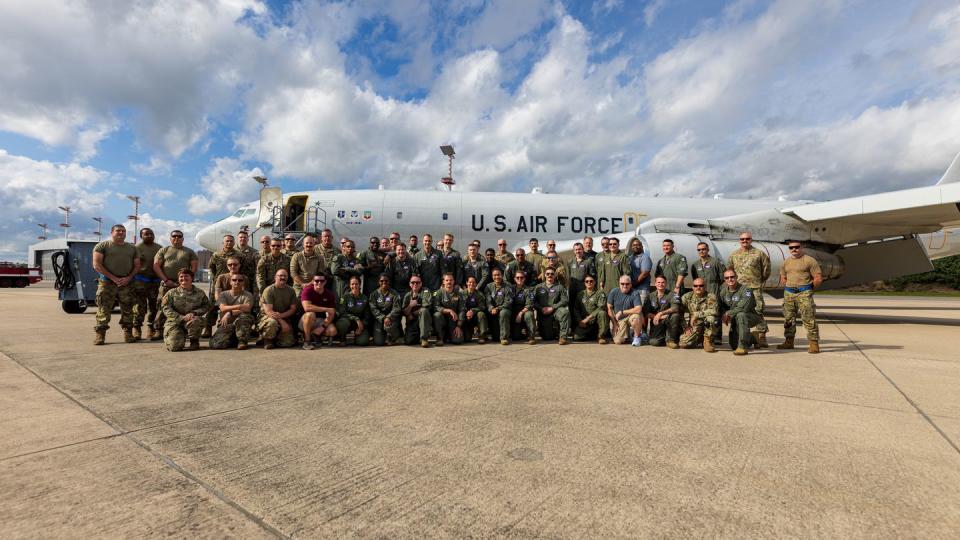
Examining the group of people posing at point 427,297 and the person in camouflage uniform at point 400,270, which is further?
the person in camouflage uniform at point 400,270

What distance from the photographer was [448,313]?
6.54m

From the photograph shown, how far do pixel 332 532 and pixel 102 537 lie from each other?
799 millimetres

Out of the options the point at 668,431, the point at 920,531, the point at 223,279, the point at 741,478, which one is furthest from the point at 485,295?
the point at 920,531

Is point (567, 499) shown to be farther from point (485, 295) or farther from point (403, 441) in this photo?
point (485, 295)

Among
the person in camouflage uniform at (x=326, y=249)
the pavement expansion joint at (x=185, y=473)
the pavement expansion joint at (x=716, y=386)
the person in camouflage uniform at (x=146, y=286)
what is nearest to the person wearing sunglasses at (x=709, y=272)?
the pavement expansion joint at (x=716, y=386)

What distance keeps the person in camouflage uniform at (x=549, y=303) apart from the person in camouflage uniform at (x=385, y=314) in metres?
2.24

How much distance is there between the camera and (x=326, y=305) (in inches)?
252

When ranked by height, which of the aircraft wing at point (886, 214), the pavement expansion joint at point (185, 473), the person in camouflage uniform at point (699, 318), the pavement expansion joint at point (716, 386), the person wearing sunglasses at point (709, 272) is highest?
the aircraft wing at point (886, 214)

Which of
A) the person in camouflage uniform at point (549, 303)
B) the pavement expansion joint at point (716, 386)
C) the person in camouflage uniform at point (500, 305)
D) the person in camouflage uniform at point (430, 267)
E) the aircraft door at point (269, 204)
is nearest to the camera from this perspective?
the pavement expansion joint at point (716, 386)

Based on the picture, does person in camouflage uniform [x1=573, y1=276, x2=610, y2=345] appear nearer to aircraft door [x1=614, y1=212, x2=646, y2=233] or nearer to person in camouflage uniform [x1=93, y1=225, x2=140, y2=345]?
aircraft door [x1=614, y1=212, x2=646, y2=233]

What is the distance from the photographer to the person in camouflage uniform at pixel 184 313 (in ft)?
18.4

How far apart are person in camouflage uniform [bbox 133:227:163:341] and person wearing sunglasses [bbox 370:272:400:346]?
3331mm

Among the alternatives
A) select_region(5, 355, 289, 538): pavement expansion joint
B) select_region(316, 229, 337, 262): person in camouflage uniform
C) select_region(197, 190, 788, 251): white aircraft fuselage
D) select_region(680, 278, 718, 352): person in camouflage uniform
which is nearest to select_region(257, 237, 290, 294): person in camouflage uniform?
select_region(316, 229, 337, 262): person in camouflage uniform

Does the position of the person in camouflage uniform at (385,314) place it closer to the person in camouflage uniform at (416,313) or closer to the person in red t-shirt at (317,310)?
the person in camouflage uniform at (416,313)
